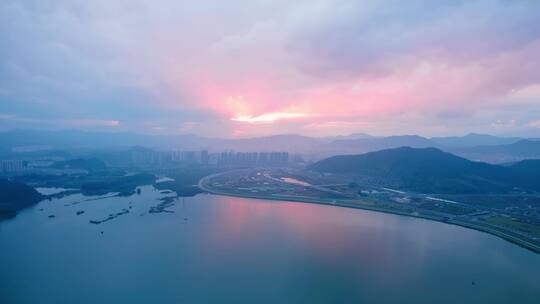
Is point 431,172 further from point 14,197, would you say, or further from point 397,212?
point 14,197

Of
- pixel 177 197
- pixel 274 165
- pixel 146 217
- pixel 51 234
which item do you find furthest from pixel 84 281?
pixel 274 165

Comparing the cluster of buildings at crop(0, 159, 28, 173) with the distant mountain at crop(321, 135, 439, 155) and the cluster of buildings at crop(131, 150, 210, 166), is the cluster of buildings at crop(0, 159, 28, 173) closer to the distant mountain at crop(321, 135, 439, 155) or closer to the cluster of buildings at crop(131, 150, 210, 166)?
the cluster of buildings at crop(131, 150, 210, 166)

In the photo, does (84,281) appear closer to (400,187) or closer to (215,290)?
(215,290)

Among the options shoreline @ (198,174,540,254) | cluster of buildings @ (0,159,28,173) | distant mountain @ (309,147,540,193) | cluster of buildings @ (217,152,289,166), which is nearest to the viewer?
shoreline @ (198,174,540,254)

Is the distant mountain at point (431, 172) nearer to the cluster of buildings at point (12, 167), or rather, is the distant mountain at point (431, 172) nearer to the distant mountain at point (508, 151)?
the distant mountain at point (508, 151)

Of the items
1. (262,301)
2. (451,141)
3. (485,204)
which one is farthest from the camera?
(451,141)

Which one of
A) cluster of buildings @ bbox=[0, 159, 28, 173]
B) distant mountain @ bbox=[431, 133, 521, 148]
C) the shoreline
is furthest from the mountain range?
the shoreline

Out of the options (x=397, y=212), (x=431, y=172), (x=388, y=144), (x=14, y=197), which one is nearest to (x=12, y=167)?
(x=14, y=197)
